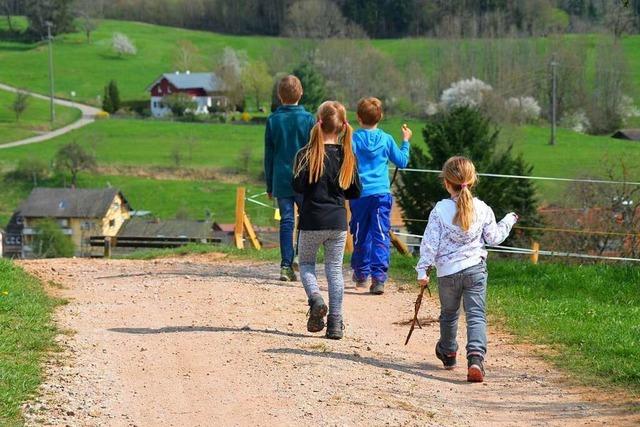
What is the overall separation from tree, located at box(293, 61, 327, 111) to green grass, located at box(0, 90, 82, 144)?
19787mm

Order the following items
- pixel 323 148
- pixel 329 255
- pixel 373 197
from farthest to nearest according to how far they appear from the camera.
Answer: pixel 373 197, pixel 329 255, pixel 323 148

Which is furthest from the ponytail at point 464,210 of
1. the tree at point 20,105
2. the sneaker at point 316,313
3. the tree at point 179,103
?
the tree at point 179,103

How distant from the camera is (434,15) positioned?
5118 inches

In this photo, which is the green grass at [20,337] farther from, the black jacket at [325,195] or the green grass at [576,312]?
the green grass at [576,312]

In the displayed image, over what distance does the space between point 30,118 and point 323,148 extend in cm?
8917

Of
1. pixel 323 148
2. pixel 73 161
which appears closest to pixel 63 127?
pixel 73 161

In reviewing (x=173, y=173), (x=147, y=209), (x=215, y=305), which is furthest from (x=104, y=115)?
(x=215, y=305)

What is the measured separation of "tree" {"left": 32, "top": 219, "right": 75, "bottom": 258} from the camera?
143ft

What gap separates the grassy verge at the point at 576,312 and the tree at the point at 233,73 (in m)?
92.0

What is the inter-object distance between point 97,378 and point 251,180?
206 feet

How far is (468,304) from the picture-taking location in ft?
25.2

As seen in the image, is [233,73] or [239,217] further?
[233,73]

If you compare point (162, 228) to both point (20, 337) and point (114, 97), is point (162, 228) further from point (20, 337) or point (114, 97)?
point (114, 97)

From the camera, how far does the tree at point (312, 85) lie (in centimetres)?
8438
